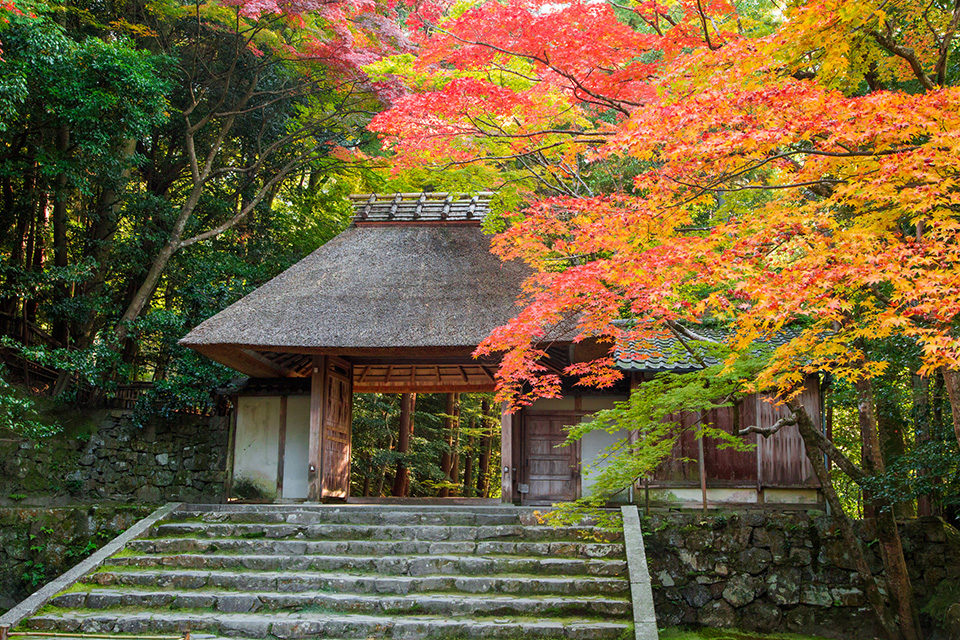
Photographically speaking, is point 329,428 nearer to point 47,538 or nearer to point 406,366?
point 406,366

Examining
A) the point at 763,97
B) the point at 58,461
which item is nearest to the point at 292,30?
the point at 58,461

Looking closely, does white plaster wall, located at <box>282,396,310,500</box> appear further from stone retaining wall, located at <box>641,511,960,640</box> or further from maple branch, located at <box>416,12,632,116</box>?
maple branch, located at <box>416,12,632,116</box>

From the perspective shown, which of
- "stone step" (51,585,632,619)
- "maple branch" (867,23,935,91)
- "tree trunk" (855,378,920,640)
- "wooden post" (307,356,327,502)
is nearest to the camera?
"maple branch" (867,23,935,91)

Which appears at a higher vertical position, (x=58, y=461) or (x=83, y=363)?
(x=83, y=363)

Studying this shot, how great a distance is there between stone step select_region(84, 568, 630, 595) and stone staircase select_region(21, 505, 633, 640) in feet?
0.03

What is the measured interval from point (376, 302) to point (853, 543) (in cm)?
688

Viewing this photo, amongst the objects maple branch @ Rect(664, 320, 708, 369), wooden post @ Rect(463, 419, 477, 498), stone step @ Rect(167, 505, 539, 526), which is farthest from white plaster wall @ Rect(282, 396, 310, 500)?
wooden post @ Rect(463, 419, 477, 498)

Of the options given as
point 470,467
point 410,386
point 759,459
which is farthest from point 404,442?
point 759,459

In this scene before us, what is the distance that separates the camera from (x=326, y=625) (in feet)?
22.1

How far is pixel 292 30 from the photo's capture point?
1388cm

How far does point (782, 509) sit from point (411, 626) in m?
6.17

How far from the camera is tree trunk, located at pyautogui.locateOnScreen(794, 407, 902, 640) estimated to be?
26.0 ft

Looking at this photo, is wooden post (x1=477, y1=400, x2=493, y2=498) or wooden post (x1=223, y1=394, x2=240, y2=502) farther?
wooden post (x1=477, y1=400, x2=493, y2=498)

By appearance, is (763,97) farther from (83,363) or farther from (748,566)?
(83,363)
